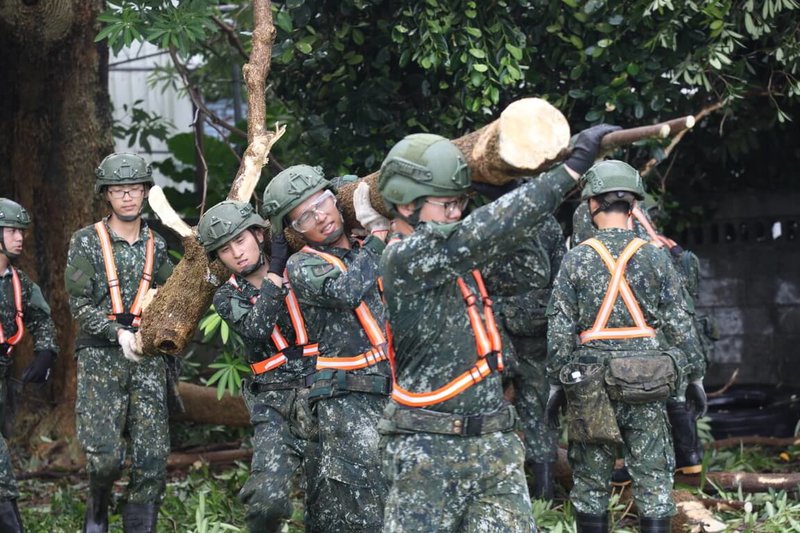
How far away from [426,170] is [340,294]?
1194 millimetres

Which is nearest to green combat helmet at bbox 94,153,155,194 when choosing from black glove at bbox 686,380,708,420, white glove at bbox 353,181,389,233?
white glove at bbox 353,181,389,233

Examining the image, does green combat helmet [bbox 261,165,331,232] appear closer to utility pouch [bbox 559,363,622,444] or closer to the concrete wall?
utility pouch [bbox 559,363,622,444]

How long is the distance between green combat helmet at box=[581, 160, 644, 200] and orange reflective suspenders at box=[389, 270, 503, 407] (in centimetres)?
184

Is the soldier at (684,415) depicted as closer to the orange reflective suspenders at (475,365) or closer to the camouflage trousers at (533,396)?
the camouflage trousers at (533,396)

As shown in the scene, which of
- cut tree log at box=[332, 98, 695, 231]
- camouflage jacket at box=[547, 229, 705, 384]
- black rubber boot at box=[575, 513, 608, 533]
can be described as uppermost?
cut tree log at box=[332, 98, 695, 231]

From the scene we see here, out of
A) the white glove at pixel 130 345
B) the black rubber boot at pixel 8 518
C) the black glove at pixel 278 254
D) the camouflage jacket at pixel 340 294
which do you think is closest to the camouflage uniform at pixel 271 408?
the black glove at pixel 278 254

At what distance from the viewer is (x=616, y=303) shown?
21.7ft

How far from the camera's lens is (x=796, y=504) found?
791 cm

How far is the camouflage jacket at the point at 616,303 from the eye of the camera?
662 centimetres

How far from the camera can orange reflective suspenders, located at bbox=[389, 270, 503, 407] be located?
16.5 ft

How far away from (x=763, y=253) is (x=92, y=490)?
719 centimetres

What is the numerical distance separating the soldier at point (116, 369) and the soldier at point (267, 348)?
108 centimetres

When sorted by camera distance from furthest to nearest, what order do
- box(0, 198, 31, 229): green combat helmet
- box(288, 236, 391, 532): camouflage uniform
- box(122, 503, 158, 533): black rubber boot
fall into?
box(0, 198, 31, 229): green combat helmet, box(122, 503, 158, 533): black rubber boot, box(288, 236, 391, 532): camouflage uniform

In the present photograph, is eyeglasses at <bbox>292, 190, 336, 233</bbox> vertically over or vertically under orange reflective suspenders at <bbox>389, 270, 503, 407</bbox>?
over
